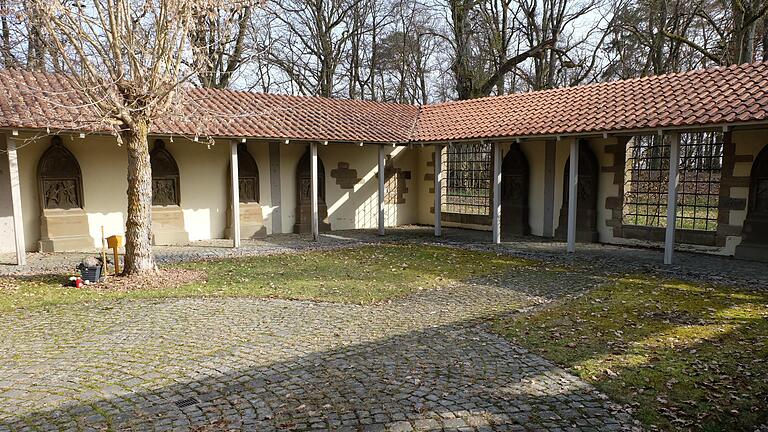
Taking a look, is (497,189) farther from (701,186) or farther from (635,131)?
(701,186)

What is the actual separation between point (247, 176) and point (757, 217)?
446 inches

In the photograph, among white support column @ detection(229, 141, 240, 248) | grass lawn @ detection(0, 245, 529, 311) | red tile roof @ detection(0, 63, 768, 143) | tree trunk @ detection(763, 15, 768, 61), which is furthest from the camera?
tree trunk @ detection(763, 15, 768, 61)

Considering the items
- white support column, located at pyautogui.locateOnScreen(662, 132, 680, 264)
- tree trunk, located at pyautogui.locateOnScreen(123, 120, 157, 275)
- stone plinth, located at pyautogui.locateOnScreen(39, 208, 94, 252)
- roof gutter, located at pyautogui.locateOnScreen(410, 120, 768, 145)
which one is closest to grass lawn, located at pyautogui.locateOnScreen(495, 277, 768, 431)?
white support column, located at pyautogui.locateOnScreen(662, 132, 680, 264)

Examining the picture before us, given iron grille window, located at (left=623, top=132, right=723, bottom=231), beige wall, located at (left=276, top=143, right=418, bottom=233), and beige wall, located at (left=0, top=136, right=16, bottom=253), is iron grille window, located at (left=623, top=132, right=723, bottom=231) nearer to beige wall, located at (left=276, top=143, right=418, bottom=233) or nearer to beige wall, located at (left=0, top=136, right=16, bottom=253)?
beige wall, located at (left=276, top=143, right=418, bottom=233)

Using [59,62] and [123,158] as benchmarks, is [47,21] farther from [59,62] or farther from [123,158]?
[123,158]

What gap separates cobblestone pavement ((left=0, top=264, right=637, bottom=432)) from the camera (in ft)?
11.7

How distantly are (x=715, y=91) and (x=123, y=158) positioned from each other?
12488mm

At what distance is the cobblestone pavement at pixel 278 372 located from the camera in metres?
3.57

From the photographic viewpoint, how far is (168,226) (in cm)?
1222

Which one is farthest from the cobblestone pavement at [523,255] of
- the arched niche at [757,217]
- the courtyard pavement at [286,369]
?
the courtyard pavement at [286,369]

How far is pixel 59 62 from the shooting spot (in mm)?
8188

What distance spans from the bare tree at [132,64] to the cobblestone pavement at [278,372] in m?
2.11

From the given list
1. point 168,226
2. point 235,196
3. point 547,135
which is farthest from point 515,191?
point 168,226

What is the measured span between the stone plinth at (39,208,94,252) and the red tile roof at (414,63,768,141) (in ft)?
27.2
